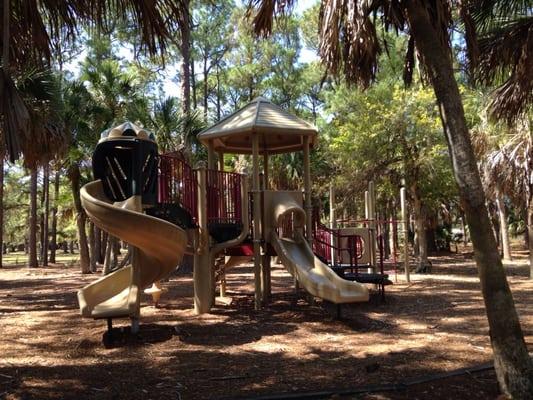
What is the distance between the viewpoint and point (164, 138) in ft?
61.1

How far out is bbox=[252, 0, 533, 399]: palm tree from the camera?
176 inches

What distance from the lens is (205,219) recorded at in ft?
33.9

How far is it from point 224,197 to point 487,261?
703 cm

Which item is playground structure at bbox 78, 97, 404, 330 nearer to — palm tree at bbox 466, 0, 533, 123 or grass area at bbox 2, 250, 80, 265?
palm tree at bbox 466, 0, 533, 123

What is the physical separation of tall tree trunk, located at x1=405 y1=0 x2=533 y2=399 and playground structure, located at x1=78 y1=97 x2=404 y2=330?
13.5ft

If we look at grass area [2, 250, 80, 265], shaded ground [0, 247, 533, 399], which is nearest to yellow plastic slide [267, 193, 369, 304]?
shaded ground [0, 247, 533, 399]

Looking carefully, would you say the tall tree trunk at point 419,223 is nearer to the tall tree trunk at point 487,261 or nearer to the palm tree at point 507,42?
the palm tree at point 507,42

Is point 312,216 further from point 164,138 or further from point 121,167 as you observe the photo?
point 164,138

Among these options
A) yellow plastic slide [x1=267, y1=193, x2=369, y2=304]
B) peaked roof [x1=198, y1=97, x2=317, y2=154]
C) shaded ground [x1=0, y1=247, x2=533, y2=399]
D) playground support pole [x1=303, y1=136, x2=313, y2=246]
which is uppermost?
peaked roof [x1=198, y1=97, x2=317, y2=154]

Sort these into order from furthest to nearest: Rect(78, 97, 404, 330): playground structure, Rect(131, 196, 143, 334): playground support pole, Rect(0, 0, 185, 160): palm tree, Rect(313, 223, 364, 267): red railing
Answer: Rect(313, 223, 364, 267): red railing, Rect(131, 196, 143, 334): playground support pole, Rect(78, 97, 404, 330): playground structure, Rect(0, 0, 185, 160): palm tree

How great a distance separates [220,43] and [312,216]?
24.3 m

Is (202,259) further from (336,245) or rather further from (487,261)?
(487,261)

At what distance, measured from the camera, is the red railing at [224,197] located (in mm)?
10688

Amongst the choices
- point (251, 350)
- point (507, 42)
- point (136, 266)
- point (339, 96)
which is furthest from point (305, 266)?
point (339, 96)
